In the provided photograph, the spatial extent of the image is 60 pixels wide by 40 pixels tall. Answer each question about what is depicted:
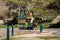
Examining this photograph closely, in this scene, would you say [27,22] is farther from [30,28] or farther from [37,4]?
[37,4]

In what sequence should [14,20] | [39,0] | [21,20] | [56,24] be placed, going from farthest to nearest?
1. [14,20]
2. [56,24]
3. [21,20]
4. [39,0]

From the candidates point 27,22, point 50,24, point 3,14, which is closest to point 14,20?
point 3,14

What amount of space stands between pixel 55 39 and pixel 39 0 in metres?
2.96

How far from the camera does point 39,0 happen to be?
1694 cm

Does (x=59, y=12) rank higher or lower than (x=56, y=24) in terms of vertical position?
higher

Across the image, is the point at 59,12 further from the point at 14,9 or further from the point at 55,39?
the point at 14,9

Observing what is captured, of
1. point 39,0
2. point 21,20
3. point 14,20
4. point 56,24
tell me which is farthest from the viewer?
point 14,20

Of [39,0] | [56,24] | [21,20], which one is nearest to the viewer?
[39,0]

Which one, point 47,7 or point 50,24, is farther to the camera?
point 50,24

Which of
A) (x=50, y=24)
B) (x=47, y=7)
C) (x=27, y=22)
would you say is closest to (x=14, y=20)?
(x=50, y=24)

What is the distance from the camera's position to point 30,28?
25844 millimetres

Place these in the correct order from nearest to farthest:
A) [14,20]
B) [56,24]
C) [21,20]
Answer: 1. [21,20]
2. [56,24]
3. [14,20]

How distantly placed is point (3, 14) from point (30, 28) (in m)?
8.68

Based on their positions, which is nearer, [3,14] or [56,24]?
[56,24]
